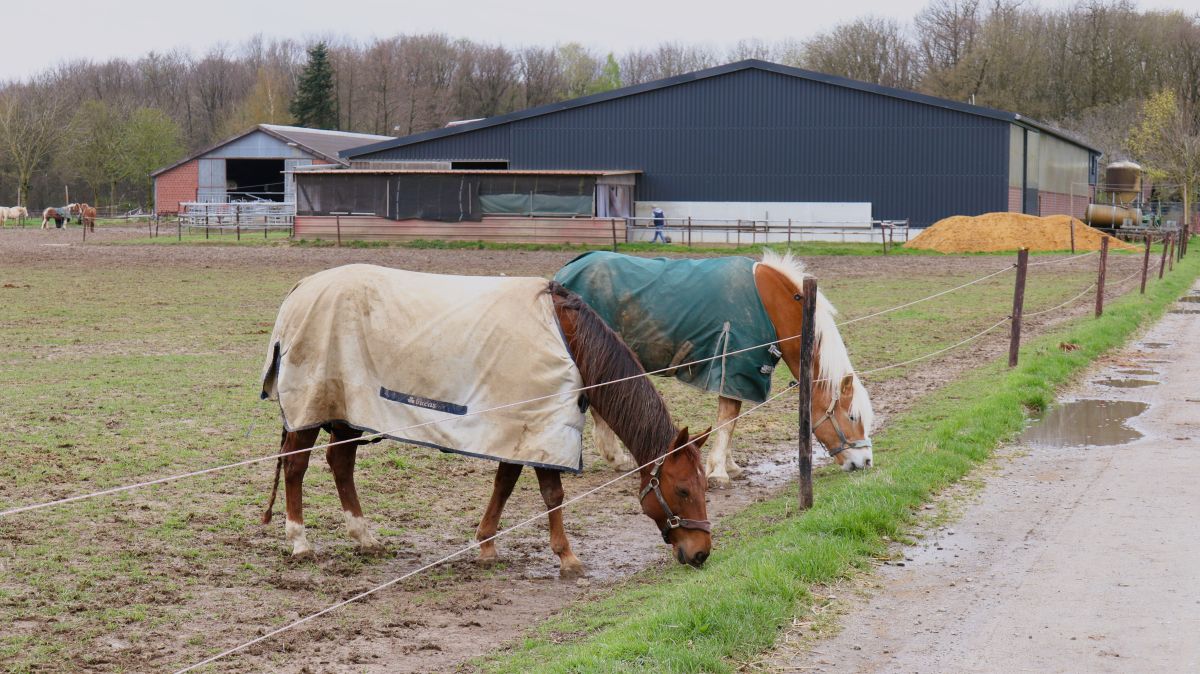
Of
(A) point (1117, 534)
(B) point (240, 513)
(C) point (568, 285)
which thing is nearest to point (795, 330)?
(C) point (568, 285)

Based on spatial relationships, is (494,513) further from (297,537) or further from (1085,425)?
(1085,425)

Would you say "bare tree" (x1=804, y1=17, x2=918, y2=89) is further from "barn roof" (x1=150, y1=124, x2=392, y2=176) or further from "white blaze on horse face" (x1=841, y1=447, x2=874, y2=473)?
"white blaze on horse face" (x1=841, y1=447, x2=874, y2=473)

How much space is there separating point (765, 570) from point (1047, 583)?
1405 mm

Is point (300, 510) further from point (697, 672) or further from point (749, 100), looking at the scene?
point (749, 100)

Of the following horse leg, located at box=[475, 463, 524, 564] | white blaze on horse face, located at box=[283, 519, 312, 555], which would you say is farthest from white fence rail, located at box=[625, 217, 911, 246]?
white blaze on horse face, located at box=[283, 519, 312, 555]

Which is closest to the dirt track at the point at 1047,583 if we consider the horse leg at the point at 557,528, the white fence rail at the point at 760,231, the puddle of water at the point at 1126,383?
the horse leg at the point at 557,528

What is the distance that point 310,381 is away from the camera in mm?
6082

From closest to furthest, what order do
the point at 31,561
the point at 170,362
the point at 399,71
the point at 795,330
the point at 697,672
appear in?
1. the point at 697,672
2. the point at 31,561
3. the point at 795,330
4. the point at 170,362
5. the point at 399,71

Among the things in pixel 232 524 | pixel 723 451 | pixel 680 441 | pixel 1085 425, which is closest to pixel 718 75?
pixel 1085 425

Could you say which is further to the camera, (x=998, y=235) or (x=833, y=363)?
(x=998, y=235)

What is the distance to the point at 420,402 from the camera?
594cm

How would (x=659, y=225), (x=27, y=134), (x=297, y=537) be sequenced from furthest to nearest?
(x=27, y=134) < (x=659, y=225) < (x=297, y=537)

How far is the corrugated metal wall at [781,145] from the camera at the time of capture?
38875 mm

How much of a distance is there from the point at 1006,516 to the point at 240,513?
4.55 metres
